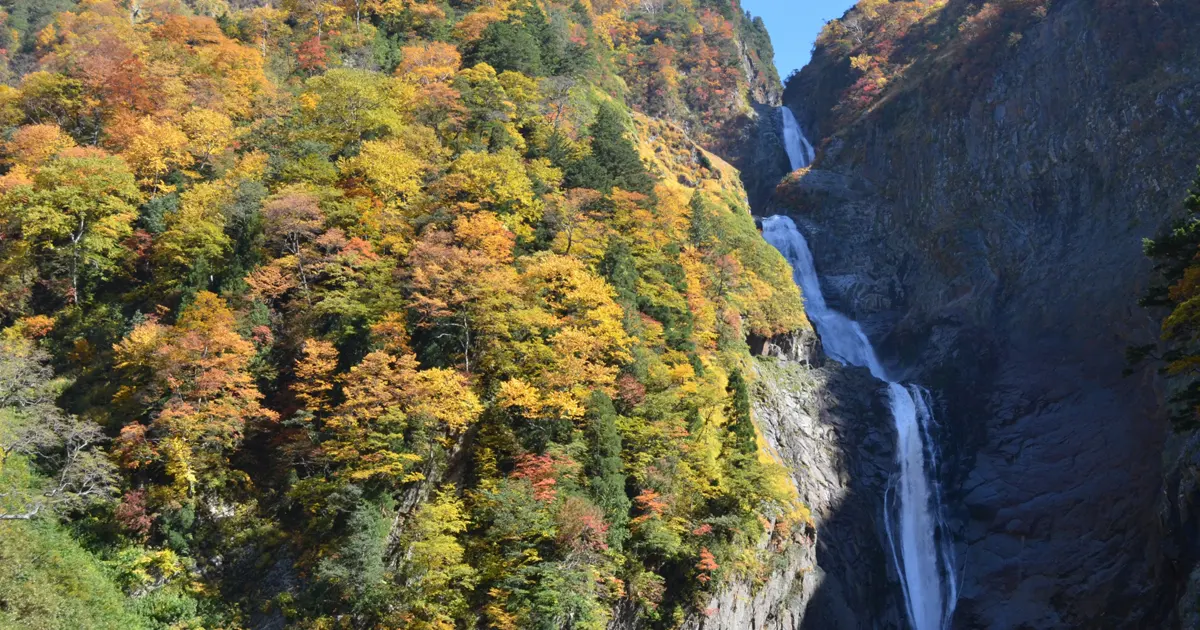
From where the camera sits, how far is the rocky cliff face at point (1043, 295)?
113ft

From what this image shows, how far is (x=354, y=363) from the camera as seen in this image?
82.3ft

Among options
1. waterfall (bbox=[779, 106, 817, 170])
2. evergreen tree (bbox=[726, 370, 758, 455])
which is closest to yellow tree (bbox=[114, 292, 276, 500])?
evergreen tree (bbox=[726, 370, 758, 455])

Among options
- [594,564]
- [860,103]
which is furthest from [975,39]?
[594,564]

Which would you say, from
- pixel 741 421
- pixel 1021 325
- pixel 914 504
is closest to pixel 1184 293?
pixel 741 421

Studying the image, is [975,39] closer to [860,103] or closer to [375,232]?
[860,103]

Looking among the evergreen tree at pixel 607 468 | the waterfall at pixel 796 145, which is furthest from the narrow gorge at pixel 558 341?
the waterfall at pixel 796 145

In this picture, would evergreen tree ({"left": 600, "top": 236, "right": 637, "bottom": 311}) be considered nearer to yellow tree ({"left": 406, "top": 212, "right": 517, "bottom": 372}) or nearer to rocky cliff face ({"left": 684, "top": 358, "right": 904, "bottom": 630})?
yellow tree ({"left": 406, "top": 212, "right": 517, "bottom": 372})

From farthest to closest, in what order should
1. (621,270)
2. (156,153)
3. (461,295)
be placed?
(156,153) < (621,270) < (461,295)

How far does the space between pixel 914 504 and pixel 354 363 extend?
3121 cm

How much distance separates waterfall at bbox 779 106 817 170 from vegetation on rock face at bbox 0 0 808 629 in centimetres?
3845

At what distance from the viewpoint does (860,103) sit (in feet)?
231

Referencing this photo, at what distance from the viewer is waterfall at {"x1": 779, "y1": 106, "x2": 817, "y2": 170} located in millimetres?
75062

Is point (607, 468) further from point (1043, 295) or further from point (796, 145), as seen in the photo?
point (796, 145)

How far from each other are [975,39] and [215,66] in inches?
2033
